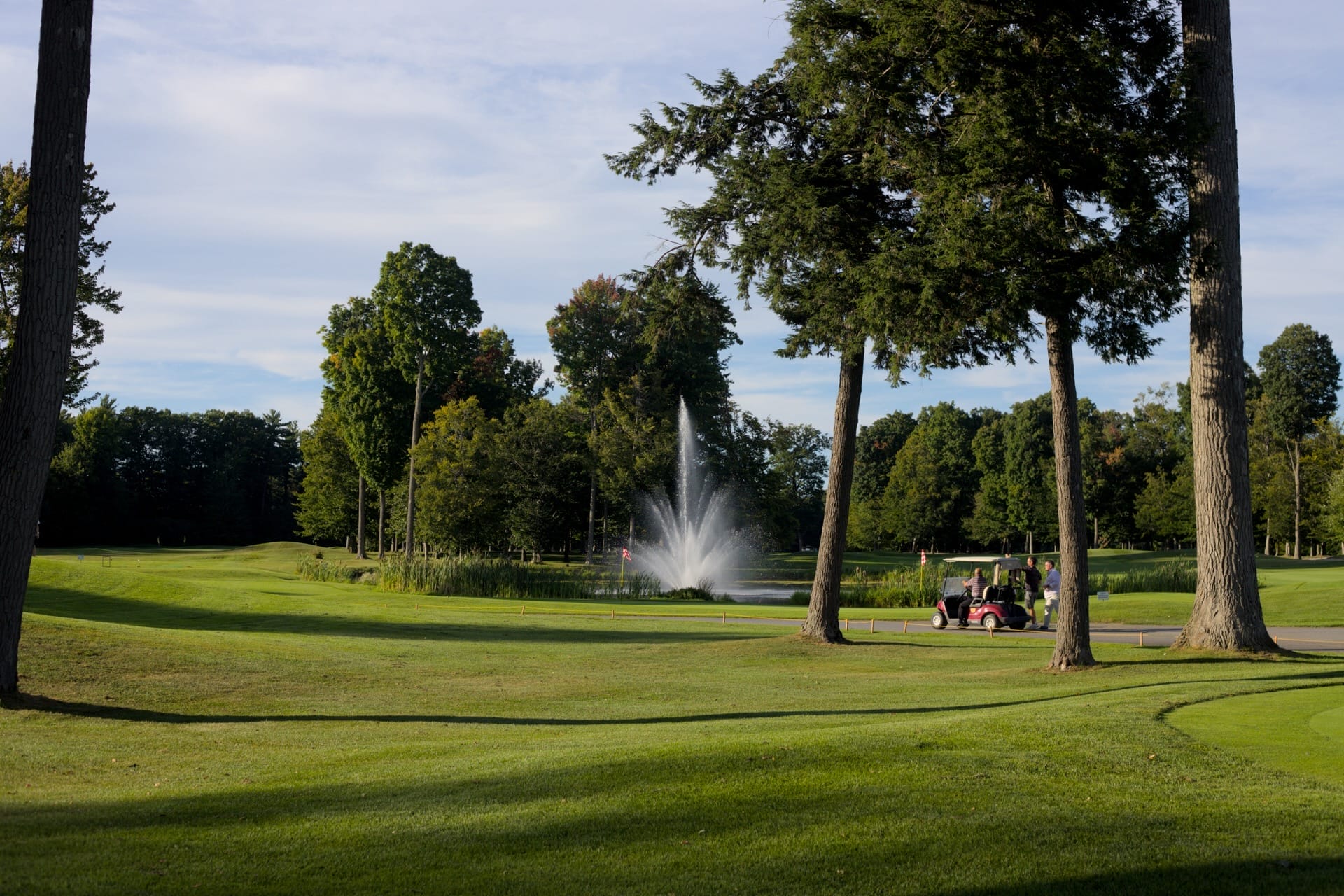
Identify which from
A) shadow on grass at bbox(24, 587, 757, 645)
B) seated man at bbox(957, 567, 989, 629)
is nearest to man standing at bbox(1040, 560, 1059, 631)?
seated man at bbox(957, 567, 989, 629)

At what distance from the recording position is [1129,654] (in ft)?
64.2

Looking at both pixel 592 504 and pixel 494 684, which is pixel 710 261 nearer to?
pixel 494 684

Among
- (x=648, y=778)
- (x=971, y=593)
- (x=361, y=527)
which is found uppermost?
(x=361, y=527)

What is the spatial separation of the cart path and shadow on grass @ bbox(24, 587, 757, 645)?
12.7 ft

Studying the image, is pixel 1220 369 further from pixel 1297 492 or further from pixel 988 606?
pixel 1297 492

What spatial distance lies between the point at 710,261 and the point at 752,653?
28.0 feet

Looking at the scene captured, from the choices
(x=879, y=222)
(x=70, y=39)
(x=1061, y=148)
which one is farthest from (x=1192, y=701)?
(x=70, y=39)

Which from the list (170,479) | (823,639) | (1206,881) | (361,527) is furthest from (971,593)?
(170,479)

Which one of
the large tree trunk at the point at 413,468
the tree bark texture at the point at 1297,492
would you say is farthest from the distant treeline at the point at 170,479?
the tree bark texture at the point at 1297,492

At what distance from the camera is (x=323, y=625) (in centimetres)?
2592

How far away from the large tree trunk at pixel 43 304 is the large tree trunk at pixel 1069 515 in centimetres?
1473

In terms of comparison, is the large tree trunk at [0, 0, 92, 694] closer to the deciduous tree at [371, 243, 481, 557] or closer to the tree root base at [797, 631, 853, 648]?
the tree root base at [797, 631, 853, 648]

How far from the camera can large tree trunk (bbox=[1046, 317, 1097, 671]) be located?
58.5 ft

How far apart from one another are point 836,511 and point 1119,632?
8112 mm
